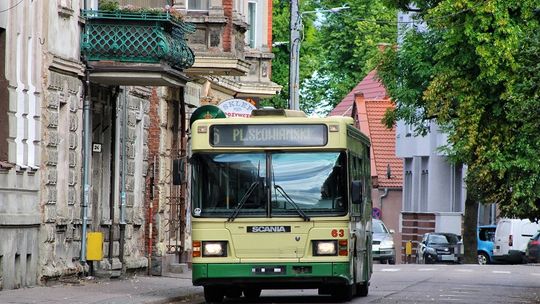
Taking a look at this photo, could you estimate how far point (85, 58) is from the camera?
32.0 metres

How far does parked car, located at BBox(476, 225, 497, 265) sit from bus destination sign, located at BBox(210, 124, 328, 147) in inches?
1691

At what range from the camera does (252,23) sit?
47.7m

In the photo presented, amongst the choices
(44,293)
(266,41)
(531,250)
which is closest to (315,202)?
(44,293)

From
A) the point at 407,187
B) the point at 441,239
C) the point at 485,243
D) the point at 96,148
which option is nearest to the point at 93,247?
the point at 96,148

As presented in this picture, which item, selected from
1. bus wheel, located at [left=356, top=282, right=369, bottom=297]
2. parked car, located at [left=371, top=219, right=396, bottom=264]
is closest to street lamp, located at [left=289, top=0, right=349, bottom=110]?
parked car, located at [left=371, top=219, right=396, bottom=264]

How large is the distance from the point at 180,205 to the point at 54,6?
1144cm

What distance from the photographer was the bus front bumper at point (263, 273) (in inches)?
1047

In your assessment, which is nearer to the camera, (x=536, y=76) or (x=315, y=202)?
(x=315, y=202)

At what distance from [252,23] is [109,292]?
20.4m

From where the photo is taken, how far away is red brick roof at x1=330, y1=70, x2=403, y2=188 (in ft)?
298

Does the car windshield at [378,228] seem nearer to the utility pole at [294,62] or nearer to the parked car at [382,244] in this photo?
the parked car at [382,244]

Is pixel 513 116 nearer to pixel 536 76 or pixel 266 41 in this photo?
pixel 536 76

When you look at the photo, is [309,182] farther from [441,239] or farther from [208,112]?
[441,239]

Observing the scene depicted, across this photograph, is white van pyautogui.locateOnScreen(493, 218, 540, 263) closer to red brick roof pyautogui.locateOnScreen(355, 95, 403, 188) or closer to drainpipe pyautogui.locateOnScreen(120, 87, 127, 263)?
red brick roof pyautogui.locateOnScreen(355, 95, 403, 188)
